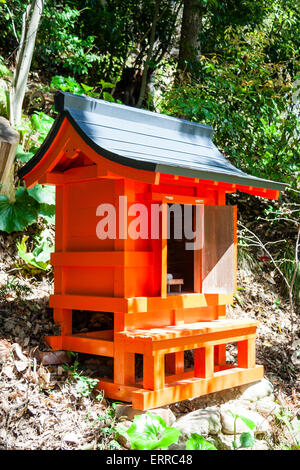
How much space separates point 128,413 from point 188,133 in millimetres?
3054

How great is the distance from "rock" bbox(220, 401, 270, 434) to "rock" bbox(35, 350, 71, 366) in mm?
1542

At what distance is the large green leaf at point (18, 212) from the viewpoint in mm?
6625

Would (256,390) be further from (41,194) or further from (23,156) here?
(23,156)

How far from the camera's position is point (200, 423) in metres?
4.28

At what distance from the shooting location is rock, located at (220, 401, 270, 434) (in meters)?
4.53

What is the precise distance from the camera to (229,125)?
8477 millimetres

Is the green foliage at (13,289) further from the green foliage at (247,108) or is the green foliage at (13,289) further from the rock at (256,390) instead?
the green foliage at (247,108)

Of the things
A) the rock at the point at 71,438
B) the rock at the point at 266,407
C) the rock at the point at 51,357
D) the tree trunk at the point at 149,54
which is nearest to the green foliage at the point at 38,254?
the rock at the point at 51,357

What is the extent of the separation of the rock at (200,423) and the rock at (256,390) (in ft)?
2.93

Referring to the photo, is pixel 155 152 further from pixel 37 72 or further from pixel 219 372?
pixel 37 72

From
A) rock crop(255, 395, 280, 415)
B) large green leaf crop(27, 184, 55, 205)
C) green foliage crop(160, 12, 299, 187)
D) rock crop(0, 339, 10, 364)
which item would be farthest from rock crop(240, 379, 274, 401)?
green foliage crop(160, 12, 299, 187)

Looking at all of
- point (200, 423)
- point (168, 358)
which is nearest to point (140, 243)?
point (168, 358)

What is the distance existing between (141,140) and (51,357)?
2196 mm
